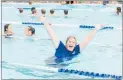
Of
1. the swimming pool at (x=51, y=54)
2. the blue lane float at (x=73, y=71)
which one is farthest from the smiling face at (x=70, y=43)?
the blue lane float at (x=73, y=71)

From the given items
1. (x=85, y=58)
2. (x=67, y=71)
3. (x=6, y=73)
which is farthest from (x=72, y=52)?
(x=6, y=73)

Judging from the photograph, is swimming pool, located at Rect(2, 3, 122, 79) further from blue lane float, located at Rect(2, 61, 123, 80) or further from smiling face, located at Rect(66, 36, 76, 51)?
smiling face, located at Rect(66, 36, 76, 51)

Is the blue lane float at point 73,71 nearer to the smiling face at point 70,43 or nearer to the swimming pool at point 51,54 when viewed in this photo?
the swimming pool at point 51,54

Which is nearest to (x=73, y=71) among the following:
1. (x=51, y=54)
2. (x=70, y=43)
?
(x=70, y=43)

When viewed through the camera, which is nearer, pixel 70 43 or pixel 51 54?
pixel 70 43

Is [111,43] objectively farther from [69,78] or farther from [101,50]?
[69,78]

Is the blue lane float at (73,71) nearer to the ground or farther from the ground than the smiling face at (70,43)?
nearer to the ground

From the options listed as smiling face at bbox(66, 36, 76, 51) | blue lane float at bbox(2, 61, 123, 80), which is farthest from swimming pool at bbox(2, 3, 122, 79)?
smiling face at bbox(66, 36, 76, 51)

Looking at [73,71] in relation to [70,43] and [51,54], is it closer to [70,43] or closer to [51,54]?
[70,43]

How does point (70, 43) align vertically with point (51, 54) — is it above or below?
above

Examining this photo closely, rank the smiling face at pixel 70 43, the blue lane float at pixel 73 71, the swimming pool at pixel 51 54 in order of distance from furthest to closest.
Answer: the smiling face at pixel 70 43 < the swimming pool at pixel 51 54 < the blue lane float at pixel 73 71

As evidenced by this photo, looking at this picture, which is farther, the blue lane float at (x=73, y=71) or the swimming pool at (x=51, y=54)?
the swimming pool at (x=51, y=54)

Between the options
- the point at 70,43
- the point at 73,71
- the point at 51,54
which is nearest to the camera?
the point at 73,71

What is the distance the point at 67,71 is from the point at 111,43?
8.66 ft
